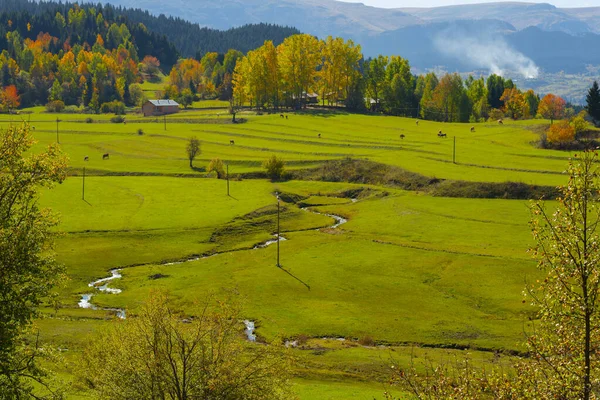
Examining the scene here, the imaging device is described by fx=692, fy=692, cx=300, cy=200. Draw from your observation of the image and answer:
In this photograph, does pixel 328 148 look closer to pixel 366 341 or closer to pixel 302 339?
pixel 302 339

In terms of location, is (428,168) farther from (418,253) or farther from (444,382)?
(444,382)

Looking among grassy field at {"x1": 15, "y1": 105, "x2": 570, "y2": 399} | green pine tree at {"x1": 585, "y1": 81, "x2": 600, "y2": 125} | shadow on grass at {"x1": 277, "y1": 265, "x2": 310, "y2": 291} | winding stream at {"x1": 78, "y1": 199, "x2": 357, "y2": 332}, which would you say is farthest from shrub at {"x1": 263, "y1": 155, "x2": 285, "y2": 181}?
green pine tree at {"x1": 585, "y1": 81, "x2": 600, "y2": 125}

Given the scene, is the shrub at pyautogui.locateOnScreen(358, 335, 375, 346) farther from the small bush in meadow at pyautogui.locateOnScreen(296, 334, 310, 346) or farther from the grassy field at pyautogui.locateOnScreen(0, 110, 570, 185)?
the grassy field at pyautogui.locateOnScreen(0, 110, 570, 185)

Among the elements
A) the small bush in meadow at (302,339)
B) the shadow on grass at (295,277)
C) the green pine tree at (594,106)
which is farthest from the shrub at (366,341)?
the green pine tree at (594,106)

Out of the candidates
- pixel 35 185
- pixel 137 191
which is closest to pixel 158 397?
pixel 35 185

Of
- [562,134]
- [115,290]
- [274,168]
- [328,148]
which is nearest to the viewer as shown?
[115,290]

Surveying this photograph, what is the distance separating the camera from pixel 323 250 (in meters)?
93.9

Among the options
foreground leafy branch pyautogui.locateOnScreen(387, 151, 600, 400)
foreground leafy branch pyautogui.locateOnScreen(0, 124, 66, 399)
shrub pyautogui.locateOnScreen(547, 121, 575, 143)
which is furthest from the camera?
shrub pyautogui.locateOnScreen(547, 121, 575, 143)

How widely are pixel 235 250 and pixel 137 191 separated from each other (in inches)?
1422

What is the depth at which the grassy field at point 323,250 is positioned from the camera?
6556 cm

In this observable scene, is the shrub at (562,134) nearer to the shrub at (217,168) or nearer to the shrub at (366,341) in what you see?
the shrub at (217,168)

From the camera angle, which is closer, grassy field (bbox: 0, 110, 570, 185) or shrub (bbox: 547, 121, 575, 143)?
grassy field (bbox: 0, 110, 570, 185)

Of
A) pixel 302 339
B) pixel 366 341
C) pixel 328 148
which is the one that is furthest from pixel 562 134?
pixel 302 339

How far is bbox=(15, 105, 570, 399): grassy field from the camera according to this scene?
215 ft
